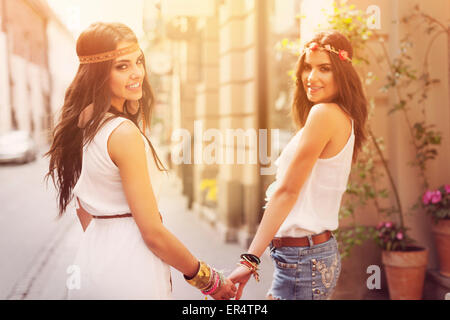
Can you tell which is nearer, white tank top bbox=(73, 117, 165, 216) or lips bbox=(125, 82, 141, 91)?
white tank top bbox=(73, 117, 165, 216)

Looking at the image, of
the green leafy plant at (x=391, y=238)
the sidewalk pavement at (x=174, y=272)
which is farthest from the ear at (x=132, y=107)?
the green leafy plant at (x=391, y=238)

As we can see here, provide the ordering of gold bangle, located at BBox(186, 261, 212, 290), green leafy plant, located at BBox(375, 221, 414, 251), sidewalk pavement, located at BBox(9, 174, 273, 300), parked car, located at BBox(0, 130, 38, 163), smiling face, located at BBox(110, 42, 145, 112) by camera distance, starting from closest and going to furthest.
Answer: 1. smiling face, located at BBox(110, 42, 145, 112)
2. gold bangle, located at BBox(186, 261, 212, 290)
3. green leafy plant, located at BBox(375, 221, 414, 251)
4. sidewalk pavement, located at BBox(9, 174, 273, 300)
5. parked car, located at BBox(0, 130, 38, 163)

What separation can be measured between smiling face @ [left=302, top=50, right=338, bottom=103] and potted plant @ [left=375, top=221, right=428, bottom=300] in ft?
6.96

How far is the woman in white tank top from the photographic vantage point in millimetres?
2004

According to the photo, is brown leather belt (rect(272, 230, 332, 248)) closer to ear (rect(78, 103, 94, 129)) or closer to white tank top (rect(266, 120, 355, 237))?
white tank top (rect(266, 120, 355, 237))

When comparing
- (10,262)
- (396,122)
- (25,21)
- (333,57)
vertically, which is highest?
(25,21)

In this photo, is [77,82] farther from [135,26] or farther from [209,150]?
[209,150]

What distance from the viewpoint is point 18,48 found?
180 inches

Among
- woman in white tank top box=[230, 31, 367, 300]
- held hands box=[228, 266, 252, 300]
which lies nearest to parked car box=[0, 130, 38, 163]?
held hands box=[228, 266, 252, 300]

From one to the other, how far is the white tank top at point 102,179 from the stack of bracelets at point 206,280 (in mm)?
363

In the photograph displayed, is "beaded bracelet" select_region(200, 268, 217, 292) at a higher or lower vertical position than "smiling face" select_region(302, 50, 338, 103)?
lower

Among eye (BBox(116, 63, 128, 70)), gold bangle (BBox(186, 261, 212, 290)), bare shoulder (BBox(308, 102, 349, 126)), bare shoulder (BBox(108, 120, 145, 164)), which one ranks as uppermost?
eye (BBox(116, 63, 128, 70))
